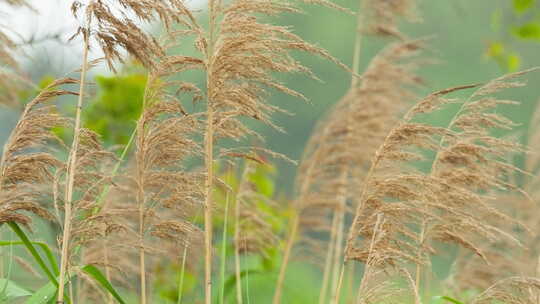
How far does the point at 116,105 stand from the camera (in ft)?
27.3

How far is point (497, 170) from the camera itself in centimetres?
463

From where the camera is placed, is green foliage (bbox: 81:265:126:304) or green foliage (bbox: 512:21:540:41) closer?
green foliage (bbox: 81:265:126:304)

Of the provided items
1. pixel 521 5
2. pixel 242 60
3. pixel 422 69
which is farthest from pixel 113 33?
pixel 422 69

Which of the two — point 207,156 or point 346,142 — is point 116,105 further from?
point 207,156

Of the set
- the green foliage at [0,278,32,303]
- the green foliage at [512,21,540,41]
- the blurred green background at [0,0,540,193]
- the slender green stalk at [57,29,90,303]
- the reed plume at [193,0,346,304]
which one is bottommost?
the green foliage at [0,278,32,303]

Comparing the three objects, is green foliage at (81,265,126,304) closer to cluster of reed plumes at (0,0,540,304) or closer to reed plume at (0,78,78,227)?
cluster of reed plumes at (0,0,540,304)

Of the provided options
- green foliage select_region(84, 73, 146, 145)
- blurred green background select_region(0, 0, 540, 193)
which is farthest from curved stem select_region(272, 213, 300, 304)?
blurred green background select_region(0, 0, 540, 193)

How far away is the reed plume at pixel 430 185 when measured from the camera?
3773mm

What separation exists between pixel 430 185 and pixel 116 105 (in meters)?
4.95

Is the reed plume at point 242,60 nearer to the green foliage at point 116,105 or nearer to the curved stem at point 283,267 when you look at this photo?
the curved stem at point 283,267

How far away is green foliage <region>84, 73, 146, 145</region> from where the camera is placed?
8289 mm

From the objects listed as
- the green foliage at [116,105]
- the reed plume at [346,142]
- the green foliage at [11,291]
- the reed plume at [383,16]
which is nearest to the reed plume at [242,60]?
the green foliage at [11,291]

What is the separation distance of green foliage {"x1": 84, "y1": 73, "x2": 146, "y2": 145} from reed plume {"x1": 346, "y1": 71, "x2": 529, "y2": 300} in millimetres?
4281

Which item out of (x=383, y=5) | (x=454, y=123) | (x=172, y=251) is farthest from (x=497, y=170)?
(x=383, y=5)
